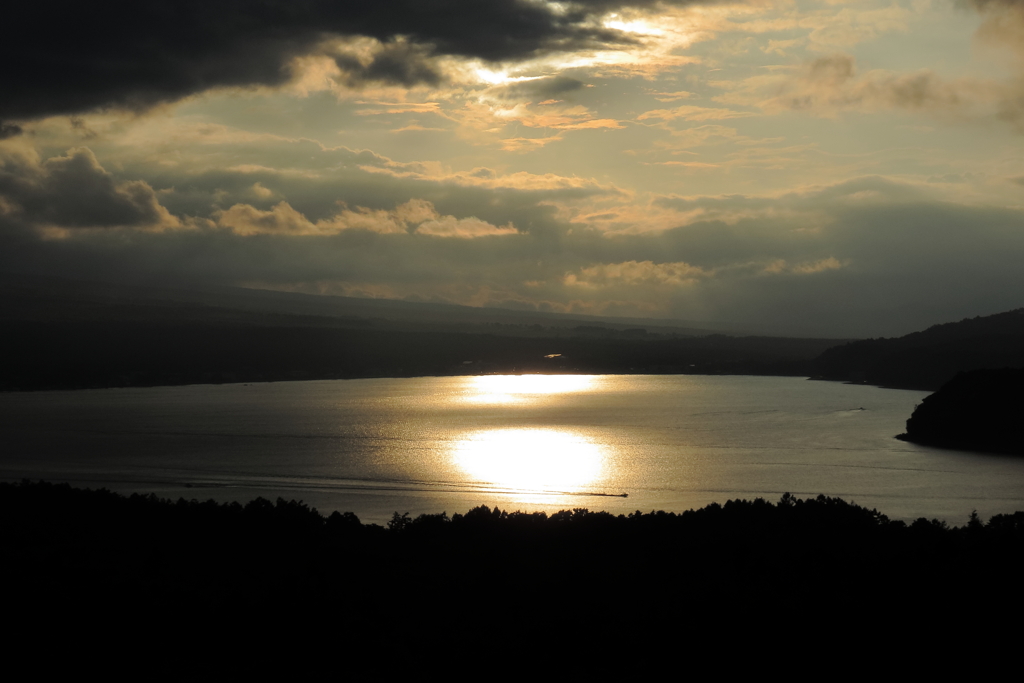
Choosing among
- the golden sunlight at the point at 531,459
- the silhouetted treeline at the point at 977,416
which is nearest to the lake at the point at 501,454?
the golden sunlight at the point at 531,459

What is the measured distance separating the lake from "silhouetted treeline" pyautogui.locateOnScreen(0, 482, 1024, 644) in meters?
13.9

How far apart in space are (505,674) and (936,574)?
11.8 metres

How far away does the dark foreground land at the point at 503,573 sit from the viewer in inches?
722

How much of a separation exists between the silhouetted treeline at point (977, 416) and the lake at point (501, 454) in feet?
10.4

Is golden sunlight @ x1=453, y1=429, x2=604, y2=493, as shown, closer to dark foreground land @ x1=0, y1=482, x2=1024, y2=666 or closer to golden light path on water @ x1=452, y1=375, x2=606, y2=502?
golden light path on water @ x1=452, y1=375, x2=606, y2=502

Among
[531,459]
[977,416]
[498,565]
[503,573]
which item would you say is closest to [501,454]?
[531,459]

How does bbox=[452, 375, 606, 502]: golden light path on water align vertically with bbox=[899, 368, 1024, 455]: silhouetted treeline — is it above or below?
below

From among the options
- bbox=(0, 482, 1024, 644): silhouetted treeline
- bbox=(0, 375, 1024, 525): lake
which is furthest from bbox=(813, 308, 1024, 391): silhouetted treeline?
bbox=(0, 482, 1024, 644): silhouetted treeline

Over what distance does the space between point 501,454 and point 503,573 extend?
4745cm

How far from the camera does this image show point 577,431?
87.5m

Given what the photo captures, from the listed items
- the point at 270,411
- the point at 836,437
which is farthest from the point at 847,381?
the point at 270,411

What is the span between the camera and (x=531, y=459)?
216 ft

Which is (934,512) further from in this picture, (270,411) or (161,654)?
(270,411)

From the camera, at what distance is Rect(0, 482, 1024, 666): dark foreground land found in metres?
18.3
